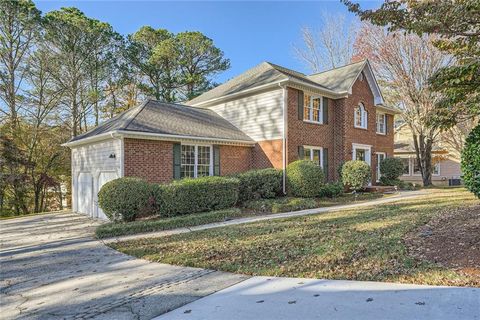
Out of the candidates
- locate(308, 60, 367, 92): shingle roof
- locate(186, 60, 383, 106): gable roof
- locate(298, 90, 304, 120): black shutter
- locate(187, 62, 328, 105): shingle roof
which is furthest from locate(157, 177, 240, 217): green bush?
locate(308, 60, 367, 92): shingle roof

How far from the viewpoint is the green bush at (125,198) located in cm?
964

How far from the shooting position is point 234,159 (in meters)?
15.0

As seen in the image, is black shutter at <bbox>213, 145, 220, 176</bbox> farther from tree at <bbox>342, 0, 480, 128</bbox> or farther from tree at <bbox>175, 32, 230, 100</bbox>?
tree at <bbox>175, 32, 230, 100</bbox>

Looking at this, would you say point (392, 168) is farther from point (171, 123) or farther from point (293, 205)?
point (171, 123)

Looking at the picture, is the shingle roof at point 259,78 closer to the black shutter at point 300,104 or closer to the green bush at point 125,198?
the black shutter at point 300,104

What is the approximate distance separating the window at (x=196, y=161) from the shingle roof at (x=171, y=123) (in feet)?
2.25

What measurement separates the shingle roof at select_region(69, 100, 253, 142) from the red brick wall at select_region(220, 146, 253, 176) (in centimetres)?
56

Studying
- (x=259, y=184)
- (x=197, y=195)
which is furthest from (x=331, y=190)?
(x=197, y=195)

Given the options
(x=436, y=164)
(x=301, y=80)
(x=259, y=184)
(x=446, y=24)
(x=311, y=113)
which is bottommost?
(x=259, y=184)

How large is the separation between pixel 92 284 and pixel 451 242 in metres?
6.06

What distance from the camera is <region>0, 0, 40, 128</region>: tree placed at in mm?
19641

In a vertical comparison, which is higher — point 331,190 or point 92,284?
point 331,190

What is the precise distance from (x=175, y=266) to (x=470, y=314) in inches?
166

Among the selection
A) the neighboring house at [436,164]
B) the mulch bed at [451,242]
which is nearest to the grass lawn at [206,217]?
the mulch bed at [451,242]
